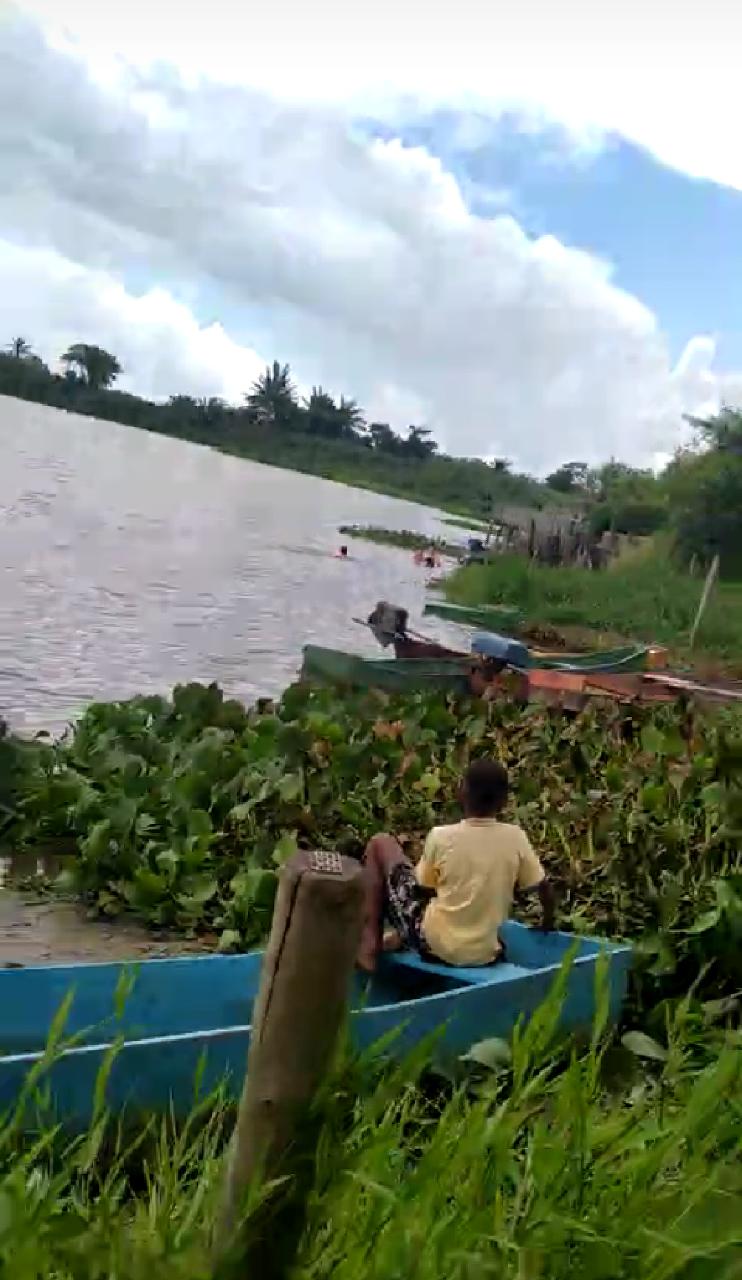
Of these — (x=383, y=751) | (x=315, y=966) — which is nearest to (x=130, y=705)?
(x=383, y=751)

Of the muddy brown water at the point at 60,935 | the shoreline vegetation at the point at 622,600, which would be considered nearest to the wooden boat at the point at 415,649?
the shoreline vegetation at the point at 622,600

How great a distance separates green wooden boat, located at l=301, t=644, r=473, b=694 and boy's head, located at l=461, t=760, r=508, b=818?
7.47m

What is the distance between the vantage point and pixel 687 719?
834 centimetres

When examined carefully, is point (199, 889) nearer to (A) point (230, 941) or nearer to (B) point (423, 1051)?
(A) point (230, 941)

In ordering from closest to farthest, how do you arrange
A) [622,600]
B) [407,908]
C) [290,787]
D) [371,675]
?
[407,908] → [290,787] → [371,675] → [622,600]

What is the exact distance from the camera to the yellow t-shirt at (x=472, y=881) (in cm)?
493

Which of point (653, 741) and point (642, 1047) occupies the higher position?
point (653, 741)

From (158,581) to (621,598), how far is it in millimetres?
9031

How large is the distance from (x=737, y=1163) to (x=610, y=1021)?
2040mm

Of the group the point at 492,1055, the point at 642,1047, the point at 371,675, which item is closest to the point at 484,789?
the point at 642,1047

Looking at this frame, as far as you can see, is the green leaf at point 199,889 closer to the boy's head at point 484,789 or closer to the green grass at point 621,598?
the boy's head at point 484,789

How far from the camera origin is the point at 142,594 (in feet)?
86.8

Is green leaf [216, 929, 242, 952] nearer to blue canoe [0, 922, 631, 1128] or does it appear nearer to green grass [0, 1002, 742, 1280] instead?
blue canoe [0, 922, 631, 1128]

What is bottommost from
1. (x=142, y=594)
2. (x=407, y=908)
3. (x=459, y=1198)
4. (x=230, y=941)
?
(x=142, y=594)
